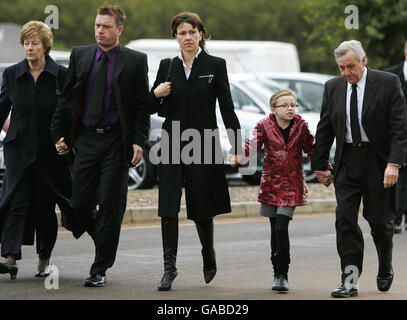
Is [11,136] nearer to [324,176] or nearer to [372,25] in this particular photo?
[324,176]

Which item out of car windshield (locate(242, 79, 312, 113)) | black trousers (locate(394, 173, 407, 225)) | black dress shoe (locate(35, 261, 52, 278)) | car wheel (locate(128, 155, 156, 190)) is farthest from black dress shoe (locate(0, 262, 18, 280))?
car windshield (locate(242, 79, 312, 113))

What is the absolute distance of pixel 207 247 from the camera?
9000mm

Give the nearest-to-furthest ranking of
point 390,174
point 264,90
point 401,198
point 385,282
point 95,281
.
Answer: point 390,174 → point 385,282 → point 95,281 → point 401,198 → point 264,90

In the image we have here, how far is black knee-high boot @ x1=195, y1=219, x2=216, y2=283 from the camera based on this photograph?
29.4ft

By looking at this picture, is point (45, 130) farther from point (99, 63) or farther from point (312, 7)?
point (312, 7)

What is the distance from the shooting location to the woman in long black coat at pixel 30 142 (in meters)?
9.38

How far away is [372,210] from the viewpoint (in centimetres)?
847

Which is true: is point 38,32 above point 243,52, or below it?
above

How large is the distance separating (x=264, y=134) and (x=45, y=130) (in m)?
1.77

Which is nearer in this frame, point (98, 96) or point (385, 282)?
point (385, 282)

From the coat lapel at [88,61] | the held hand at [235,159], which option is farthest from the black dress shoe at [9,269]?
the held hand at [235,159]

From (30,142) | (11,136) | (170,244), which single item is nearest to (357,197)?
(170,244)

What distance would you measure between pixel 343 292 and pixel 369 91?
1.39 meters

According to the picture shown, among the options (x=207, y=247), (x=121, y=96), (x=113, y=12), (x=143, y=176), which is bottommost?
(x=143, y=176)
